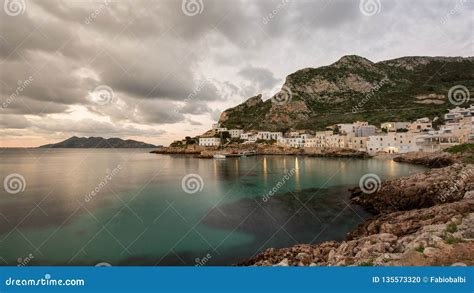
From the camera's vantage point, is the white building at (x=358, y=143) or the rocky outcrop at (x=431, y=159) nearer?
the rocky outcrop at (x=431, y=159)

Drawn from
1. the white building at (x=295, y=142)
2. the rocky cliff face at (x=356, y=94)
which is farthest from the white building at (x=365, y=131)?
the rocky cliff face at (x=356, y=94)

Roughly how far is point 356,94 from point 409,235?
388 feet

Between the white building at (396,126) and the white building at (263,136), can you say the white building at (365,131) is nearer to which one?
the white building at (396,126)

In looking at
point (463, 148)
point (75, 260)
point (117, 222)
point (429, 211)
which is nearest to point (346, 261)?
point (429, 211)

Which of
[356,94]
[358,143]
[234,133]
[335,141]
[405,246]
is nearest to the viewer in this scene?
[405,246]

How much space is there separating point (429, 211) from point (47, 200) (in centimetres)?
2601

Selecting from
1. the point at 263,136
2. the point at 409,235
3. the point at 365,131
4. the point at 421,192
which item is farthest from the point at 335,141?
the point at 409,235

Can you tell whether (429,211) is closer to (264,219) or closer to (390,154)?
(264,219)

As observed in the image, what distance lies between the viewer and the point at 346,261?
7.55 metres

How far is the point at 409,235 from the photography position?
8594mm

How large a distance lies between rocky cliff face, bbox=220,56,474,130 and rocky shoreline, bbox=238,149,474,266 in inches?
2957

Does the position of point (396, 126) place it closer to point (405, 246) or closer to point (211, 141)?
point (211, 141)

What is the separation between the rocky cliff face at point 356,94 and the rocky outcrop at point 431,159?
40671mm

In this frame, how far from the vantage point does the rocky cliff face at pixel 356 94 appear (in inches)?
3693
